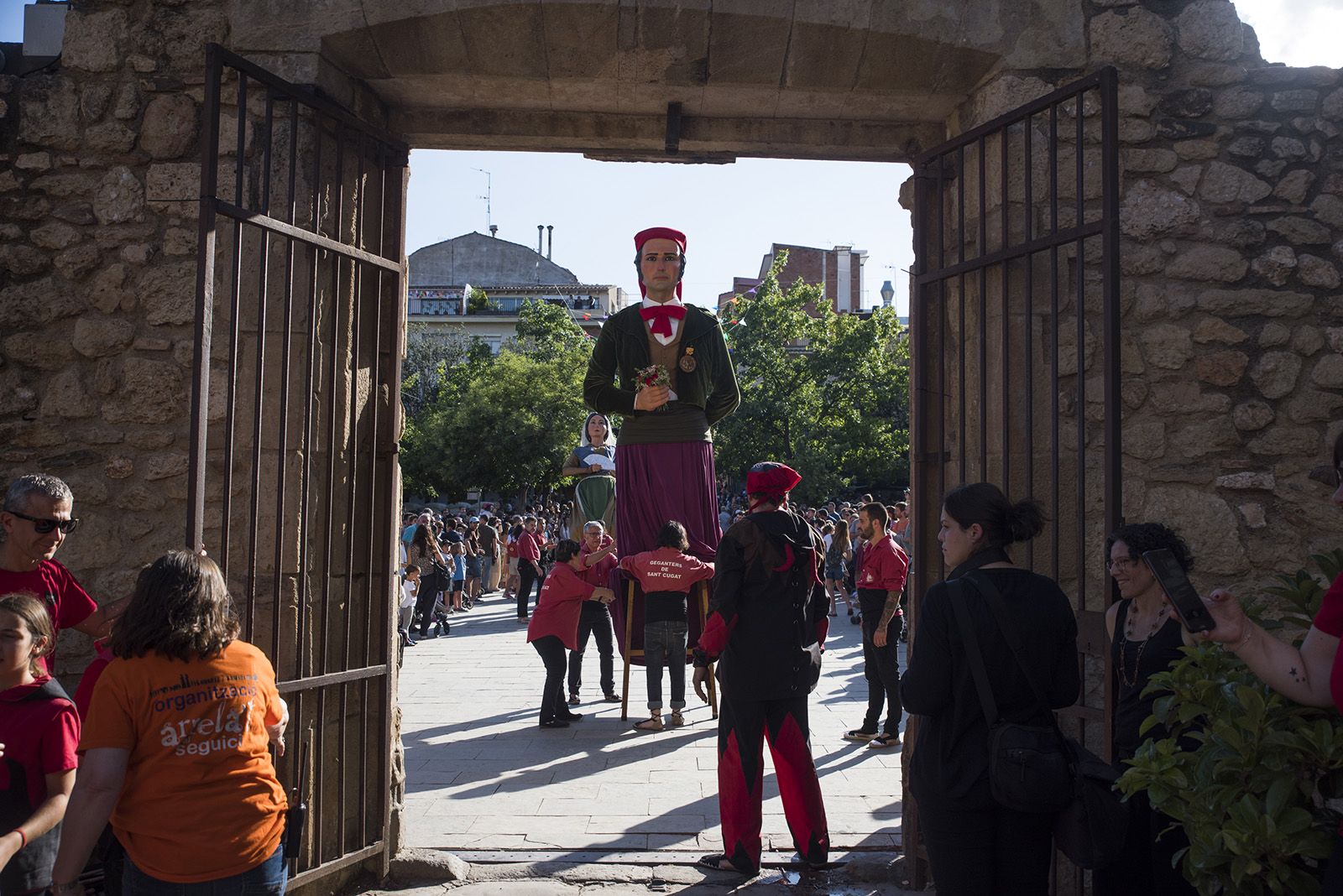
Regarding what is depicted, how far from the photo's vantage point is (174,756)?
8.13 feet

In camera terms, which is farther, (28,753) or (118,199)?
(118,199)

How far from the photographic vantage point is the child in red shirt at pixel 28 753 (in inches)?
104

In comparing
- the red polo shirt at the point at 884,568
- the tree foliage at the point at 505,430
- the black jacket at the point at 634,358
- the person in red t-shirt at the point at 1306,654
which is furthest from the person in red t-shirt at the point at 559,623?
the tree foliage at the point at 505,430

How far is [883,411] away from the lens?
3897 centimetres

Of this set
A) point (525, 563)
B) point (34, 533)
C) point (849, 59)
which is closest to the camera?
point (34, 533)

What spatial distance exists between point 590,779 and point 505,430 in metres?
29.5

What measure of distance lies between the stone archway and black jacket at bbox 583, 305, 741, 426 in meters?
2.51

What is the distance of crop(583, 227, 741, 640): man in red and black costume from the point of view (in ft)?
22.1

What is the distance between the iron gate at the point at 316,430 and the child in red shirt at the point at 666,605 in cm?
256

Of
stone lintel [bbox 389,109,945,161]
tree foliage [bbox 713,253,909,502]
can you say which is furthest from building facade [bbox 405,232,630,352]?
stone lintel [bbox 389,109,945,161]

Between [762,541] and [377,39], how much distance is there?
253 centimetres

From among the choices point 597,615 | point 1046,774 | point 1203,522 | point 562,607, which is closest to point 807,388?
point 597,615

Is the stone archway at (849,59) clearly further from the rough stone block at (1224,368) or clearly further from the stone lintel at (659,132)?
the stone lintel at (659,132)

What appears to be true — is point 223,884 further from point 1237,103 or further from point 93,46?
point 1237,103
